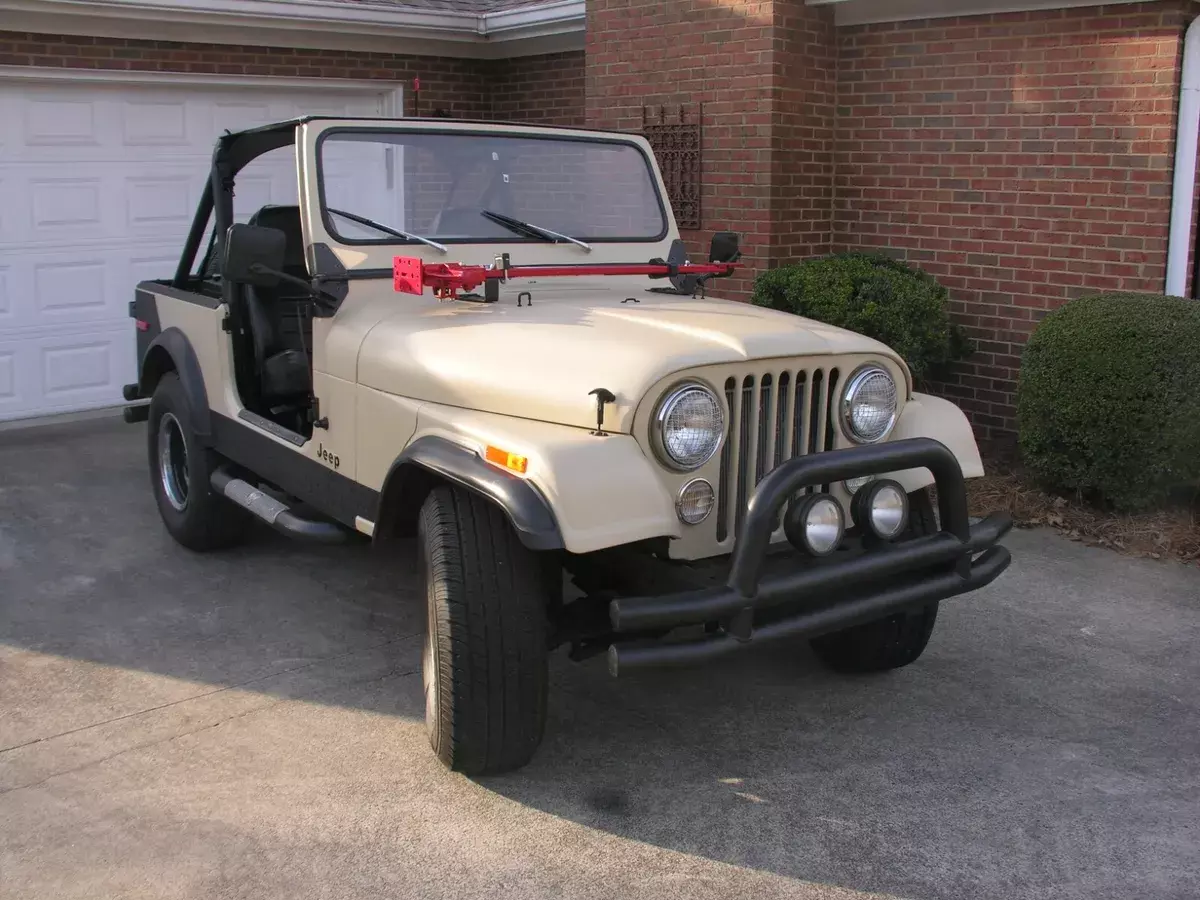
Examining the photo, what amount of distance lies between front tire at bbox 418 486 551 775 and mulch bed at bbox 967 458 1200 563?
354 cm

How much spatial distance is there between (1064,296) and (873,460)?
14.4 feet

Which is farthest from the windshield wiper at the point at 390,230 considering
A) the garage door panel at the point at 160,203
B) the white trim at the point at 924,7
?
the garage door panel at the point at 160,203

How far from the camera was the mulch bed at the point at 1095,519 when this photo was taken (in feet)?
20.4

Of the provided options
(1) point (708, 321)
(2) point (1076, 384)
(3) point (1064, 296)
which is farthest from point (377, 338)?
(3) point (1064, 296)

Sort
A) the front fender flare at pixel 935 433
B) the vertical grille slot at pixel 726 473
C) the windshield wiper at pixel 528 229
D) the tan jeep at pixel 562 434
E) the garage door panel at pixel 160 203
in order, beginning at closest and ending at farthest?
1. the tan jeep at pixel 562 434
2. the vertical grille slot at pixel 726 473
3. the front fender flare at pixel 935 433
4. the windshield wiper at pixel 528 229
5. the garage door panel at pixel 160 203

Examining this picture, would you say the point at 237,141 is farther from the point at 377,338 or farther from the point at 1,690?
the point at 1,690

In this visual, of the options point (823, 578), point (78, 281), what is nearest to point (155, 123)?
point (78, 281)

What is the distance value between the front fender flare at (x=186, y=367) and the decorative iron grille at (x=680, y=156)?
3826mm

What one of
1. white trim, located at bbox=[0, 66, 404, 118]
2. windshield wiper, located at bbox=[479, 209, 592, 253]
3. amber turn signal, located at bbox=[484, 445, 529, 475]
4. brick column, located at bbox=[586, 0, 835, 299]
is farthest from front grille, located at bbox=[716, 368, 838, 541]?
white trim, located at bbox=[0, 66, 404, 118]

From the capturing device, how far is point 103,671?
4715mm

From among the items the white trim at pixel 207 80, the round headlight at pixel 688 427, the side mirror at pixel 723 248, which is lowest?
the round headlight at pixel 688 427

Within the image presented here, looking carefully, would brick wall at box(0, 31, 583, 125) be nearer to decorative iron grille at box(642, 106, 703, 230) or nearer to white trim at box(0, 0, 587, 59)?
white trim at box(0, 0, 587, 59)

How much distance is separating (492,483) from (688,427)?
1.88 feet

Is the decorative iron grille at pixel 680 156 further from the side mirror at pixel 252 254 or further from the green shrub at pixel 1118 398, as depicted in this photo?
the side mirror at pixel 252 254
